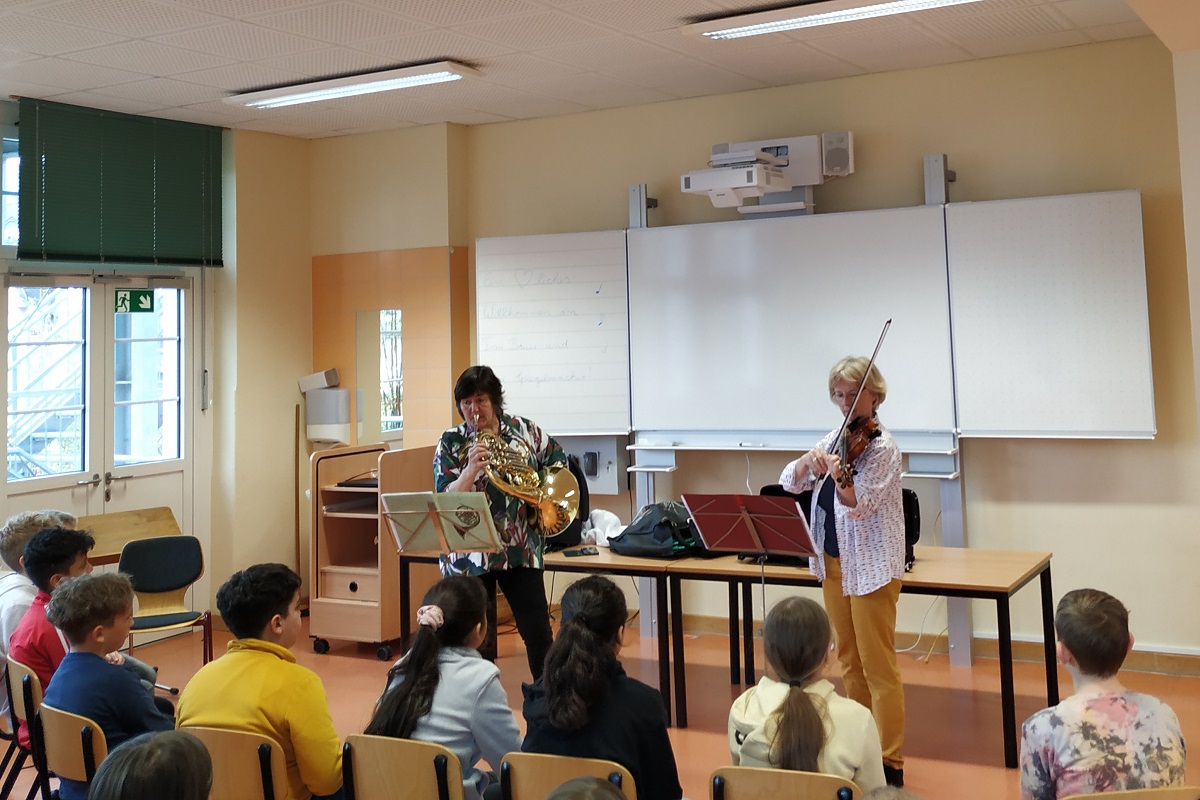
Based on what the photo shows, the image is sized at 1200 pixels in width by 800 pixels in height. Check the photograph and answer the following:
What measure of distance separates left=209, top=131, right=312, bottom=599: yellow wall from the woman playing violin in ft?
12.8

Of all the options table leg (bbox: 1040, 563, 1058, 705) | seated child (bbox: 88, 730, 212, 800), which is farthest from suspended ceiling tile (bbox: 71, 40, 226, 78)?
table leg (bbox: 1040, 563, 1058, 705)

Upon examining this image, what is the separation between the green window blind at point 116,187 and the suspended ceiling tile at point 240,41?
4.51ft

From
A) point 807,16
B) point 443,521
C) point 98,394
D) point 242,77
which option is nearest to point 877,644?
point 443,521

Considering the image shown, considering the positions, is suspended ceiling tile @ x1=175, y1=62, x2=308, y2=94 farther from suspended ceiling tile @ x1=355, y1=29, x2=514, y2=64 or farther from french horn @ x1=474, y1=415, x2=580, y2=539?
french horn @ x1=474, y1=415, x2=580, y2=539

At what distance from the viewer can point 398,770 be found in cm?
250

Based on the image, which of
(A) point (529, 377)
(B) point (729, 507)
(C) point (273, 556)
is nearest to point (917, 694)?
(B) point (729, 507)

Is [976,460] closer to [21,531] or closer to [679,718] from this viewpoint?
[679,718]

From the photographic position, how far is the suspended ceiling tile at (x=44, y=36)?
14.3 feet

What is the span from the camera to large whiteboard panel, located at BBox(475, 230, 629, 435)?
6031mm

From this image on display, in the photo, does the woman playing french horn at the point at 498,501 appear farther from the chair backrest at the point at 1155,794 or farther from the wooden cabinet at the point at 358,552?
the chair backrest at the point at 1155,794

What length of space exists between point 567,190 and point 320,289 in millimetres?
1683

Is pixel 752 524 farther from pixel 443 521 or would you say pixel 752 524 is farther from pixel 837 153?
pixel 837 153

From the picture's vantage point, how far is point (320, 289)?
691 centimetres

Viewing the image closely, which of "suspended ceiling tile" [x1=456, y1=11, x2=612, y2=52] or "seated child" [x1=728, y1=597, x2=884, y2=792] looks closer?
"seated child" [x1=728, y1=597, x2=884, y2=792]
